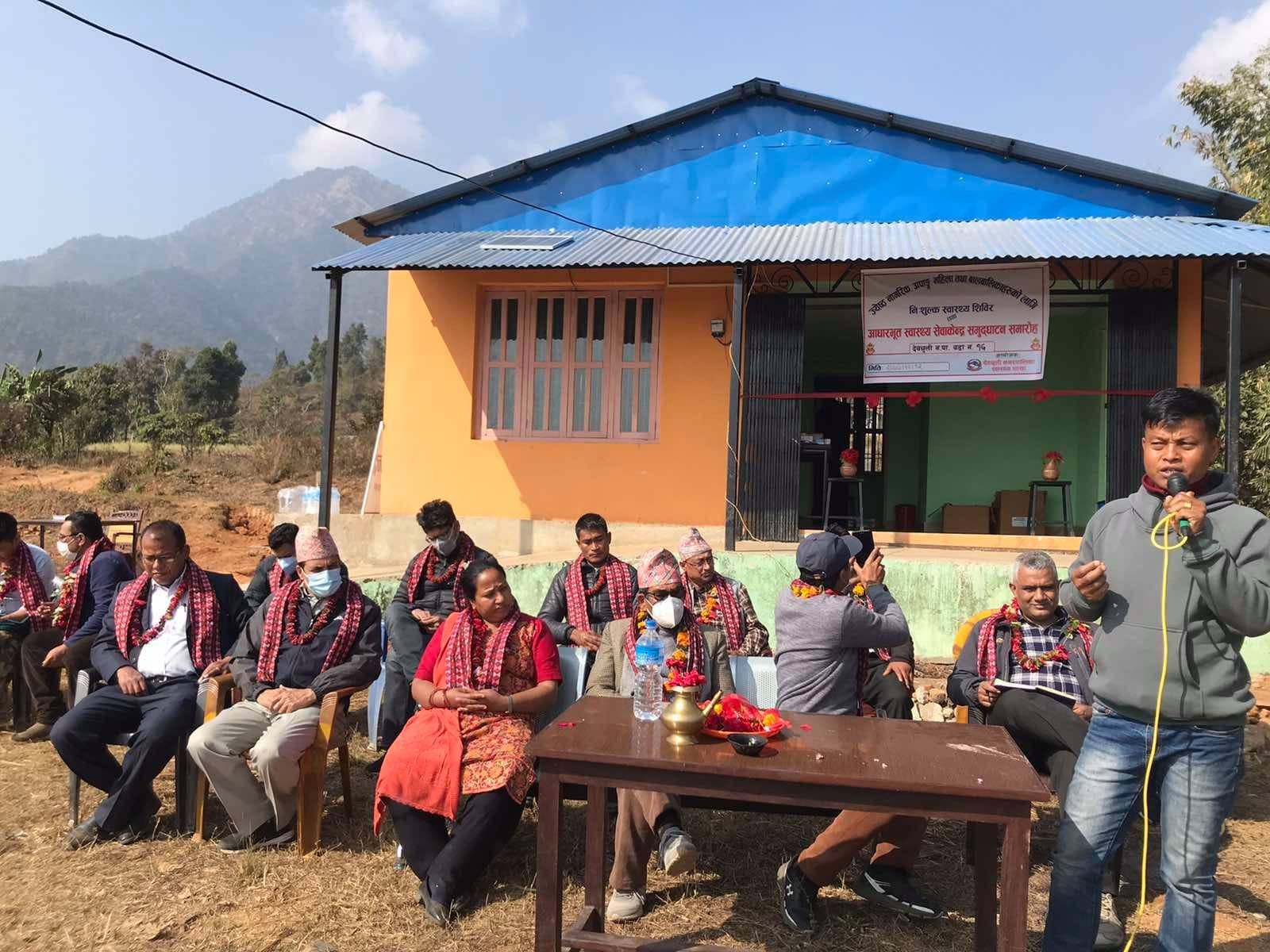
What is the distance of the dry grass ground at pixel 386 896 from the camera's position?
3.32 m

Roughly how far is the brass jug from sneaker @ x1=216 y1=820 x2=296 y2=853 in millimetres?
2087

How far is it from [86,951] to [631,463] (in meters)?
6.58

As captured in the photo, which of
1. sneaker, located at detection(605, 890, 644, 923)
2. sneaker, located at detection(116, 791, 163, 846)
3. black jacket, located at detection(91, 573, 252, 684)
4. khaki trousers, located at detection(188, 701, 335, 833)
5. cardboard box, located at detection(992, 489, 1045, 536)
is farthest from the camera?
cardboard box, located at detection(992, 489, 1045, 536)

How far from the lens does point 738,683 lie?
4.30 metres

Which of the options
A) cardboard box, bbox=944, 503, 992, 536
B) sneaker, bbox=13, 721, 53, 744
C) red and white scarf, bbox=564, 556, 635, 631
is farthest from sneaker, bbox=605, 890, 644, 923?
cardboard box, bbox=944, 503, 992, 536

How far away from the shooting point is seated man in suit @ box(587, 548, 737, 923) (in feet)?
11.3

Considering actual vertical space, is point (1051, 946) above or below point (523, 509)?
below

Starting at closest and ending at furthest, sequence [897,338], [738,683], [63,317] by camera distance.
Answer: [738,683] < [897,338] < [63,317]

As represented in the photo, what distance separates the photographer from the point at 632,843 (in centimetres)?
349

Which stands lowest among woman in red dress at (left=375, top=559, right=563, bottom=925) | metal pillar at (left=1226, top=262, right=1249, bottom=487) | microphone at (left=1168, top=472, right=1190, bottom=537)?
woman in red dress at (left=375, top=559, right=563, bottom=925)

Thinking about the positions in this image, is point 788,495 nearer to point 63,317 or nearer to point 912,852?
point 912,852

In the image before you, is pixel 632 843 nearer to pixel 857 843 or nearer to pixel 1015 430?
pixel 857 843

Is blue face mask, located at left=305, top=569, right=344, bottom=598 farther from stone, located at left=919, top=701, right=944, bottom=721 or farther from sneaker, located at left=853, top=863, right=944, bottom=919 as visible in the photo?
stone, located at left=919, top=701, right=944, bottom=721

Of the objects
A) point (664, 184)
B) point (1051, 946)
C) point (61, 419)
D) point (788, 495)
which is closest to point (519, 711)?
point (1051, 946)
